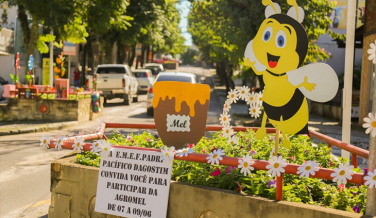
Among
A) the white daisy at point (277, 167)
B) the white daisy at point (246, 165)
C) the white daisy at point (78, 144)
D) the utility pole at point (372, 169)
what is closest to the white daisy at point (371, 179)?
the utility pole at point (372, 169)

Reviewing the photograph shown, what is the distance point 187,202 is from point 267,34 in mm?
1809

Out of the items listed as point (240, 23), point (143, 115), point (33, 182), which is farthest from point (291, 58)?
point (143, 115)

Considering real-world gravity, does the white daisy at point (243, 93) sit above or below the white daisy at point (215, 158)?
above

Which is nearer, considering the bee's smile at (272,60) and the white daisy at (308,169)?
the white daisy at (308,169)

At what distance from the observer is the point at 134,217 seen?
4980 mm

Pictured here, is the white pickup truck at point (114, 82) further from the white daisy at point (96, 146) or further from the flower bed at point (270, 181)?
the white daisy at point (96, 146)

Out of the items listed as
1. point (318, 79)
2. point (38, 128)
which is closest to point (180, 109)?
point (318, 79)

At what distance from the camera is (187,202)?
477 cm

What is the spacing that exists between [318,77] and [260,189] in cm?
118

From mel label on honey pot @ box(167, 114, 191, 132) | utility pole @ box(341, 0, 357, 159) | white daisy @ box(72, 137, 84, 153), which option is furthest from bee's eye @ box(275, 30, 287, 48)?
utility pole @ box(341, 0, 357, 159)

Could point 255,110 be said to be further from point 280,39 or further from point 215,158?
point 215,158

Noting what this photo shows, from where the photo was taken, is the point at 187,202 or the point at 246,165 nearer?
the point at 246,165

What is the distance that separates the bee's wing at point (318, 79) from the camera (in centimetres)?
471

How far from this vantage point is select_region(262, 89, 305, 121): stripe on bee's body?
4965 millimetres
